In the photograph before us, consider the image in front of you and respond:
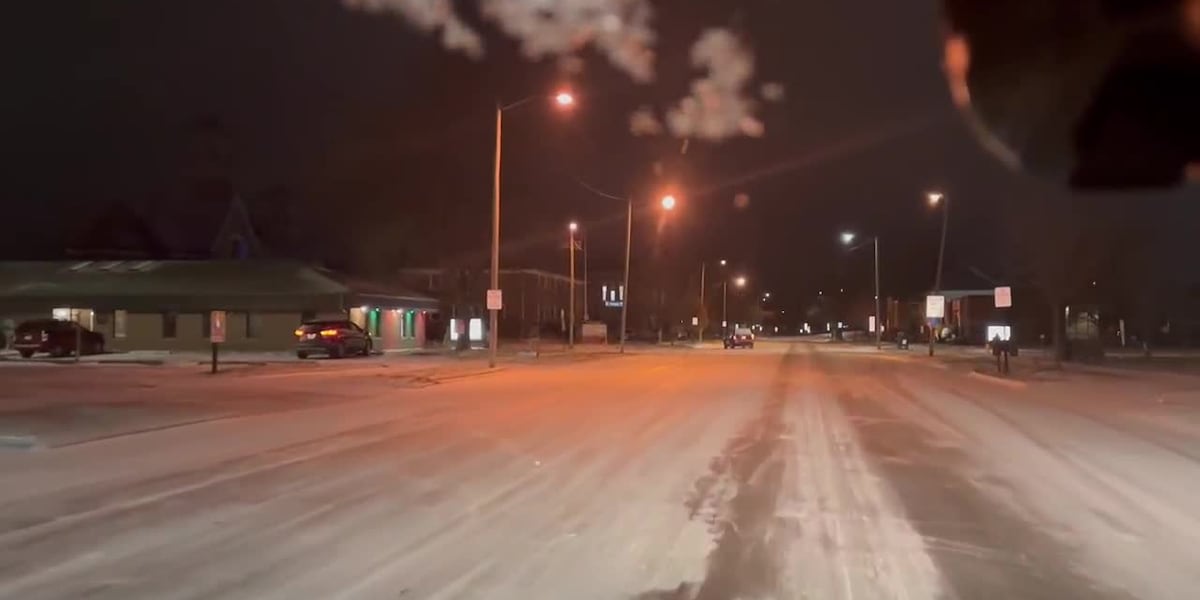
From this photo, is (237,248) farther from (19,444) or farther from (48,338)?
→ (19,444)

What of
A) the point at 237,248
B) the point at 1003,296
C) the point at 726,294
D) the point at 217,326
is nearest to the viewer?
the point at 217,326

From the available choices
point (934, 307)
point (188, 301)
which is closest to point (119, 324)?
point (188, 301)

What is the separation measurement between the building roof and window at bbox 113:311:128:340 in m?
1.37

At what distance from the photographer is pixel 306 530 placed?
949 cm

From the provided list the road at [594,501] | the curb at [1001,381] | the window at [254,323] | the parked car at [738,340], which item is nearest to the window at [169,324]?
the window at [254,323]

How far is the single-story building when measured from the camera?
54094mm

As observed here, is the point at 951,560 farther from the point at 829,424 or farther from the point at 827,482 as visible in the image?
the point at 829,424

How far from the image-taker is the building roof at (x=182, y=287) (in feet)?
177

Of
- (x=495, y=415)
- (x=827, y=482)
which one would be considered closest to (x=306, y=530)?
(x=827, y=482)

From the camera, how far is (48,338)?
47.6 m

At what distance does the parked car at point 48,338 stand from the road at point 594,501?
2649 centimetres

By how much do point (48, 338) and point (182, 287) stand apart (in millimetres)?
8576

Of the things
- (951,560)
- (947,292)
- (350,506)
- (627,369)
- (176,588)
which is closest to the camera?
(176,588)

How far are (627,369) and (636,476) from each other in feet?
91.3
